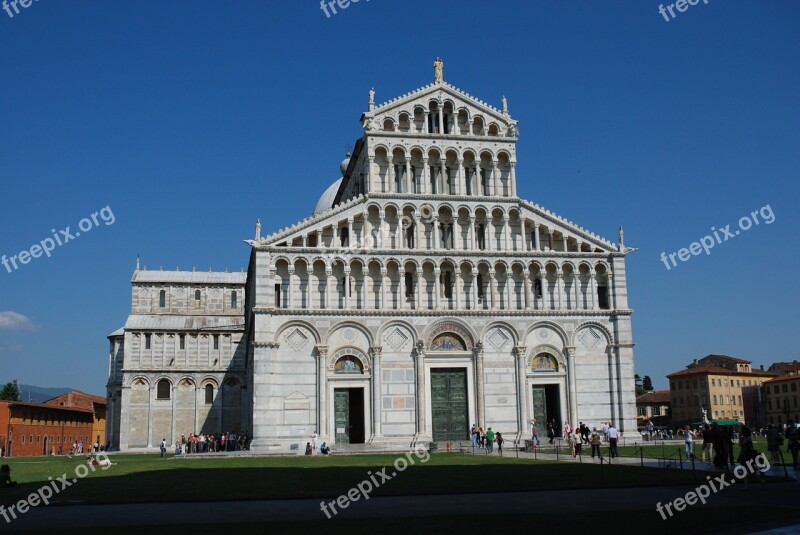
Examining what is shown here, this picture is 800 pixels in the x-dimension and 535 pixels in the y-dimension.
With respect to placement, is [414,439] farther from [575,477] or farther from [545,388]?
[575,477]

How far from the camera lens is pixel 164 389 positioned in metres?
70.9

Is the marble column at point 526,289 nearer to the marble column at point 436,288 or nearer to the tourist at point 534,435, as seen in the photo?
A: the marble column at point 436,288

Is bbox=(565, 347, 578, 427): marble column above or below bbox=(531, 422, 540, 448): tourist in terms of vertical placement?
above

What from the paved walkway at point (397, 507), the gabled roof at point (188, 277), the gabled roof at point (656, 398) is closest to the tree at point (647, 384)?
the gabled roof at point (656, 398)

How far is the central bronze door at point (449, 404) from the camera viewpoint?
149 ft

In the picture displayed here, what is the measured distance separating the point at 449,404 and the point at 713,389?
67.2 metres

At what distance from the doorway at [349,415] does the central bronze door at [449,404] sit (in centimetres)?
407

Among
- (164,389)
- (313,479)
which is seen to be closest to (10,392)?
(164,389)

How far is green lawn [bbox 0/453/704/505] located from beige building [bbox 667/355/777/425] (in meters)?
76.7

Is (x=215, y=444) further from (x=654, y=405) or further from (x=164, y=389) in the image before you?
(x=654, y=405)

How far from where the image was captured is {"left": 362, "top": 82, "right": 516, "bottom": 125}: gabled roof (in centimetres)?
4778

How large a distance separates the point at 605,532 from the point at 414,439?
30.0m

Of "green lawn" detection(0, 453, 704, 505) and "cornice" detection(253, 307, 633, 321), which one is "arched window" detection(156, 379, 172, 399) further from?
"green lawn" detection(0, 453, 704, 505)

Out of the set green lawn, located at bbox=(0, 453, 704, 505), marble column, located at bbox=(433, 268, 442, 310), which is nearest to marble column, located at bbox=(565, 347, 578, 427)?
marble column, located at bbox=(433, 268, 442, 310)
